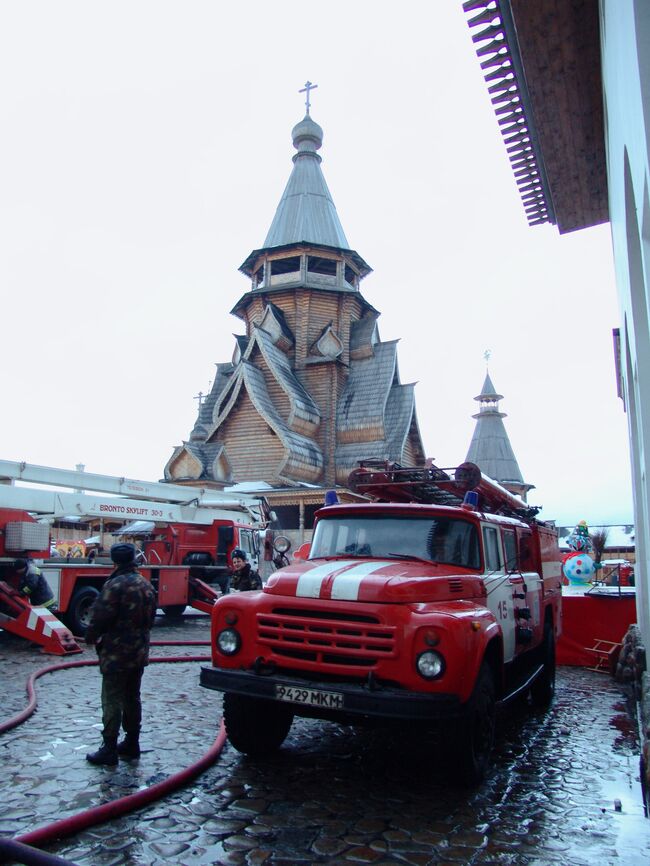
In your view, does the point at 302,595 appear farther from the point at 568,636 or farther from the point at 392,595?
the point at 568,636

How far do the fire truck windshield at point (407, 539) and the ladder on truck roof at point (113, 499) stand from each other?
7.96m

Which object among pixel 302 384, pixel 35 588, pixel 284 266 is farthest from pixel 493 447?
pixel 35 588

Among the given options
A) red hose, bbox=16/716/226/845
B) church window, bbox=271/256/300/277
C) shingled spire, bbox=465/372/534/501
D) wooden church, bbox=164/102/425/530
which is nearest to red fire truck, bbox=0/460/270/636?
red hose, bbox=16/716/226/845

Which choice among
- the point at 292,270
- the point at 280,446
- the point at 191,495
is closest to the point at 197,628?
the point at 191,495

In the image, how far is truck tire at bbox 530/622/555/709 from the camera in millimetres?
8602

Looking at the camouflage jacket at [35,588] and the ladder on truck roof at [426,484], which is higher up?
the ladder on truck roof at [426,484]

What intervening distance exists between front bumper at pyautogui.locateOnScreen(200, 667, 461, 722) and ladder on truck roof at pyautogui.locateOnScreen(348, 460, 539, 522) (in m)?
2.45

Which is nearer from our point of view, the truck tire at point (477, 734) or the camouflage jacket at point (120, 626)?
the truck tire at point (477, 734)

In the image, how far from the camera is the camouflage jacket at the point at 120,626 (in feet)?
18.6

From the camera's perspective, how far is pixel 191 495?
17.8 metres

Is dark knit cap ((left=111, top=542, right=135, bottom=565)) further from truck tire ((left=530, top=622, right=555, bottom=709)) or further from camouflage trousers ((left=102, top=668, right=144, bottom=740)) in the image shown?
truck tire ((left=530, top=622, right=555, bottom=709))

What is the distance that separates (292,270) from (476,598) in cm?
3331

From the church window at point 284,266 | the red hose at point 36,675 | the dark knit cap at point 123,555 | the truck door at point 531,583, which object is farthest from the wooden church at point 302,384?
the dark knit cap at point 123,555

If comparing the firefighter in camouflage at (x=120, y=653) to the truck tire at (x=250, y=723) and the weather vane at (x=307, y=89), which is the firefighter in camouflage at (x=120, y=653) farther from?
the weather vane at (x=307, y=89)
